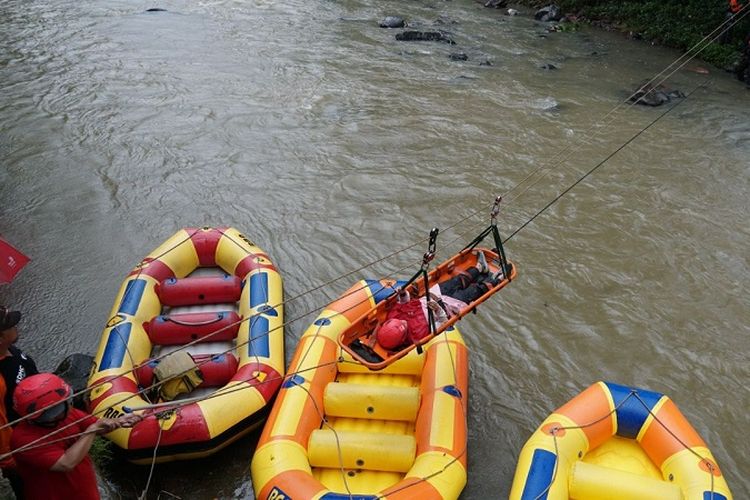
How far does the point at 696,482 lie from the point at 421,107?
8340 mm

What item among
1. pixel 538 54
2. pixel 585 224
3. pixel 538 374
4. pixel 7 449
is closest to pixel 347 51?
pixel 538 54

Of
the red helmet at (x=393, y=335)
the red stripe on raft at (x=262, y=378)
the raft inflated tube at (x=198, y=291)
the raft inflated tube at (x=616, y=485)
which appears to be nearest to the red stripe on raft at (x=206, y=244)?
the raft inflated tube at (x=198, y=291)

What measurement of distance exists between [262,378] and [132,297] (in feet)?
5.18

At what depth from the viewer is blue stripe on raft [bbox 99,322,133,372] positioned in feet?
15.3

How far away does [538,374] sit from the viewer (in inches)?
220

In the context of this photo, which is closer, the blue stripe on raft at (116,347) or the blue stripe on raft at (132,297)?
the blue stripe on raft at (116,347)

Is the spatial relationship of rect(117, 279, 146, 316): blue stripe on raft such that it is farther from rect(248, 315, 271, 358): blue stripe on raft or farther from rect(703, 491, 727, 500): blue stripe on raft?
rect(703, 491, 727, 500): blue stripe on raft

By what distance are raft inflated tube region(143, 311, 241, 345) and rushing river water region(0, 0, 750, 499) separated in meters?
1.00

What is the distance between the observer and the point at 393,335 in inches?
173

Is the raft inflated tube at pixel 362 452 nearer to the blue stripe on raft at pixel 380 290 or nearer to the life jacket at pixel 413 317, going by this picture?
the life jacket at pixel 413 317

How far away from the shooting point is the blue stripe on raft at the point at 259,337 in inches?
191

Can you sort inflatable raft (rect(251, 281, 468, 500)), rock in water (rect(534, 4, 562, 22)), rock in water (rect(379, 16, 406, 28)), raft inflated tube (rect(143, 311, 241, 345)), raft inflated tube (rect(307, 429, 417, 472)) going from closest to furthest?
inflatable raft (rect(251, 281, 468, 500))
raft inflated tube (rect(307, 429, 417, 472))
raft inflated tube (rect(143, 311, 241, 345))
rock in water (rect(379, 16, 406, 28))
rock in water (rect(534, 4, 562, 22))

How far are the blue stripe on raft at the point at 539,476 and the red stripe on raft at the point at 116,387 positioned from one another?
9.52ft

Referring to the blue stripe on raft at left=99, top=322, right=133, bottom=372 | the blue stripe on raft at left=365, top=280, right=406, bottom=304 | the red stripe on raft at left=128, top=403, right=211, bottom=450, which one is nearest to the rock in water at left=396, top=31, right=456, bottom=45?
the blue stripe on raft at left=365, top=280, right=406, bottom=304
